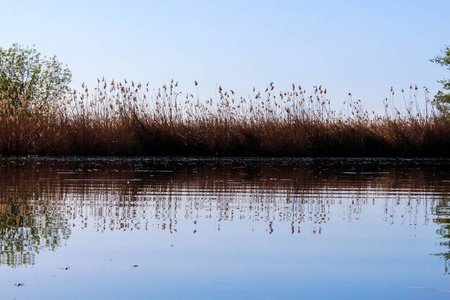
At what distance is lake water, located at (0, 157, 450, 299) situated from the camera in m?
1.96

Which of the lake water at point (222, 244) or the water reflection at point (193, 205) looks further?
the water reflection at point (193, 205)

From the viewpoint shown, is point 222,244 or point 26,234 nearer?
point 222,244

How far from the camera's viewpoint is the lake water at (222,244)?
1.96 m

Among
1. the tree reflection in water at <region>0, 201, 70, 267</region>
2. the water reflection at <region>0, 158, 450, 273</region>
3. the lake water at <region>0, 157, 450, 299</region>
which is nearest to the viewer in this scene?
the lake water at <region>0, 157, 450, 299</region>

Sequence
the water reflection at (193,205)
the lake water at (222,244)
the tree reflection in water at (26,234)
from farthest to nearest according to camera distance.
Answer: the water reflection at (193,205), the tree reflection in water at (26,234), the lake water at (222,244)

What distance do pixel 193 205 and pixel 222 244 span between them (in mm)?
1345

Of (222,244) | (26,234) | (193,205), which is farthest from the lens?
(193,205)

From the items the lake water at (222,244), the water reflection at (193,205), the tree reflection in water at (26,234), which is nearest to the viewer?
the lake water at (222,244)

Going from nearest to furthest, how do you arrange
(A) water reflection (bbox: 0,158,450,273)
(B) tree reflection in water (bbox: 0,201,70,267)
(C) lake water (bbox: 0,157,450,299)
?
(C) lake water (bbox: 0,157,450,299) < (B) tree reflection in water (bbox: 0,201,70,267) < (A) water reflection (bbox: 0,158,450,273)

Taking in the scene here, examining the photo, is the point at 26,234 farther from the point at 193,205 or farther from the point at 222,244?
the point at 193,205

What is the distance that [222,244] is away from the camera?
2629 millimetres

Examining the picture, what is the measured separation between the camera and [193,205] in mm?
3959

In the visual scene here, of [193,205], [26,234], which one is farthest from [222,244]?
[193,205]

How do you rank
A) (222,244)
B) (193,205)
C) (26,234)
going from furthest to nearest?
(193,205)
(26,234)
(222,244)
